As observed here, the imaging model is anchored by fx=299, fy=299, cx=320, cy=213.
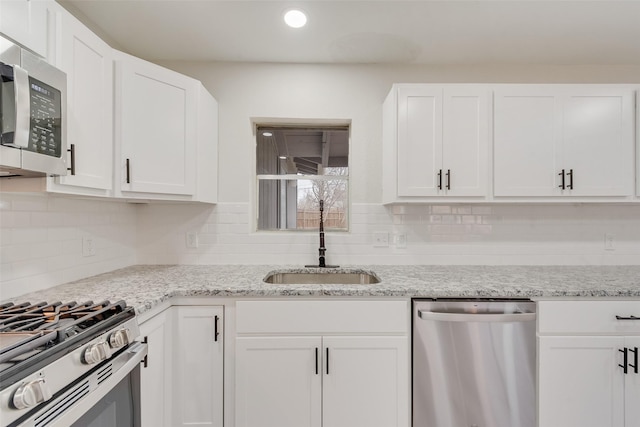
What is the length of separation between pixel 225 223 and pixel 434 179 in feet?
4.95

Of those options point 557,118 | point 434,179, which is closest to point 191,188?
point 434,179

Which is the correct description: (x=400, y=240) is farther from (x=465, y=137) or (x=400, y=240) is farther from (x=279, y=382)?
(x=279, y=382)

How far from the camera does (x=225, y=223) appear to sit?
2250mm

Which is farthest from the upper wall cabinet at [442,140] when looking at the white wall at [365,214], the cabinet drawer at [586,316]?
the cabinet drawer at [586,316]

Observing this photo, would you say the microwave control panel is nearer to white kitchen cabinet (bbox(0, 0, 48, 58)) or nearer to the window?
white kitchen cabinet (bbox(0, 0, 48, 58))

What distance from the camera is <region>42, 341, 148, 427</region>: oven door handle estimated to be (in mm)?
814

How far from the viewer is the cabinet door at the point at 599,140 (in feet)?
6.19

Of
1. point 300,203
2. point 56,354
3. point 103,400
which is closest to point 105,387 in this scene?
point 103,400

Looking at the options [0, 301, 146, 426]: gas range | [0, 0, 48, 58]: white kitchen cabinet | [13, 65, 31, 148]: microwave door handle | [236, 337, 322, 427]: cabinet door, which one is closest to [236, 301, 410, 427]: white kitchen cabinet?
[236, 337, 322, 427]: cabinet door

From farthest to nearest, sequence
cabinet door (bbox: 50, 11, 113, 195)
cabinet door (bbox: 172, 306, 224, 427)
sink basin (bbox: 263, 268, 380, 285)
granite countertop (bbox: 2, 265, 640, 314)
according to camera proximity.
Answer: sink basin (bbox: 263, 268, 380, 285)
cabinet door (bbox: 172, 306, 224, 427)
granite countertop (bbox: 2, 265, 640, 314)
cabinet door (bbox: 50, 11, 113, 195)

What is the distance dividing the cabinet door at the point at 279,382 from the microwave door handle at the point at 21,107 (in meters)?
1.19

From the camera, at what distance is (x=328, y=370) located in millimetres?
1522

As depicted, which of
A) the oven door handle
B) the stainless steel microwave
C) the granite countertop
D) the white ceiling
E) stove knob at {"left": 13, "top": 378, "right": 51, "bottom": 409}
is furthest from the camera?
the white ceiling

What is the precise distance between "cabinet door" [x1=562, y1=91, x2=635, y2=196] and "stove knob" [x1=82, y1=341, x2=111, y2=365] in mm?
2523
